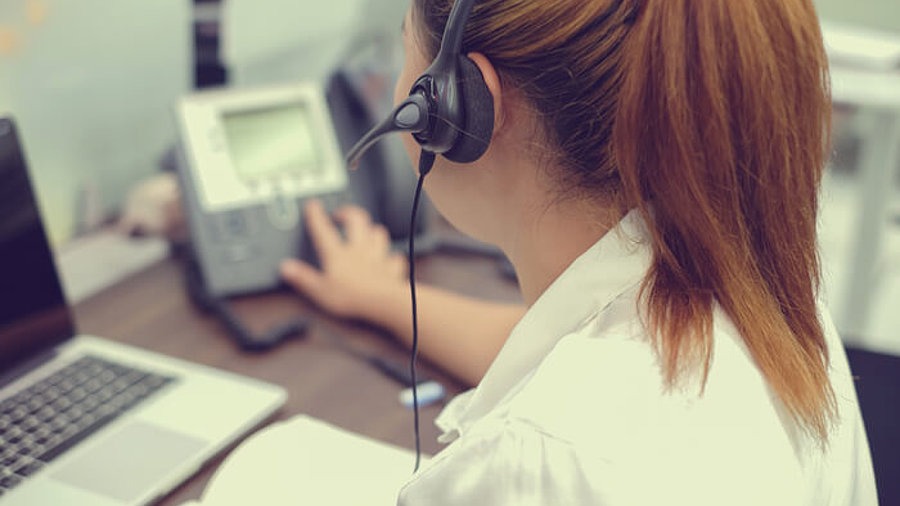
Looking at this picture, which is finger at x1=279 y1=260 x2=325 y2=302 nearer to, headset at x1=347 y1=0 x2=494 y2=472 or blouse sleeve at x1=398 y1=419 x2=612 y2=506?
headset at x1=347 y1=0 x2=494 y2=472

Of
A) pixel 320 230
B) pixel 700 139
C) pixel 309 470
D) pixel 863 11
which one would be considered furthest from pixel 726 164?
pixel 863 11

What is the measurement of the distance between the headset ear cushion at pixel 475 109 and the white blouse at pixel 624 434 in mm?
110

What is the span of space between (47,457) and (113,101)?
0.64 meters

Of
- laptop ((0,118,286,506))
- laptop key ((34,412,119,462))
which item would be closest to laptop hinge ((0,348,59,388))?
laptop ((0,118,286,506))

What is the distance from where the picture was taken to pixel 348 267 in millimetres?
1017

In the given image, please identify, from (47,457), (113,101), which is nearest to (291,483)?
(47,457)

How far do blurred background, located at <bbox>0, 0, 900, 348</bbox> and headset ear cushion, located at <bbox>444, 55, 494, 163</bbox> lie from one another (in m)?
0.47

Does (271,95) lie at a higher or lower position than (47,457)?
higher

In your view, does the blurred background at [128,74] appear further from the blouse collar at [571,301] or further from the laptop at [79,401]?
the blouse collar at [571,301]

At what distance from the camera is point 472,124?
54cm

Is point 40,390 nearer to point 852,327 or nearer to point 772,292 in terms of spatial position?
point 772,292

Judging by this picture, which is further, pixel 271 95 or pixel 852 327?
pixel 852 327

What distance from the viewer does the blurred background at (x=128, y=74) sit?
1.05 meters

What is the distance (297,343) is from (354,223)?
202mm
